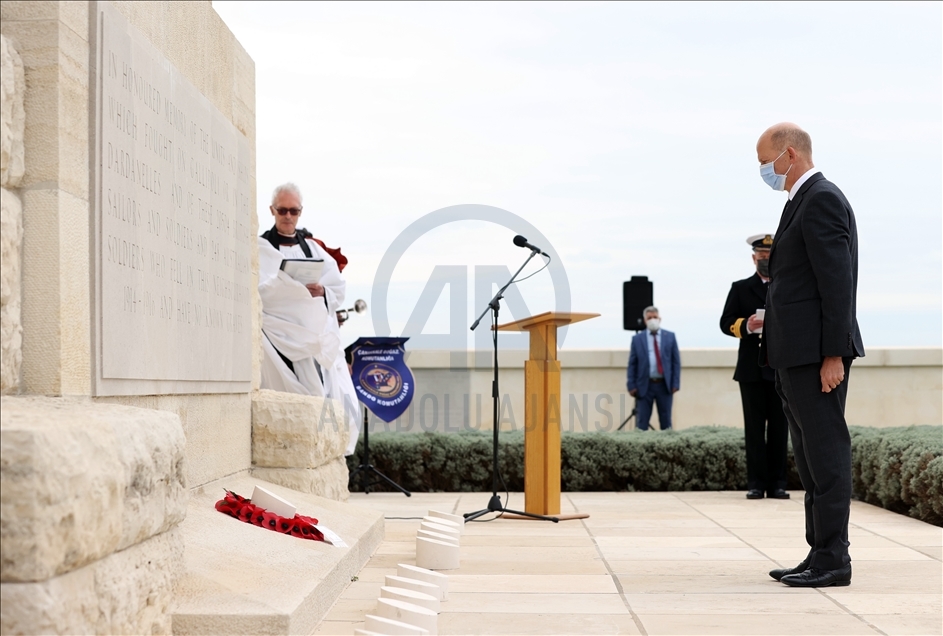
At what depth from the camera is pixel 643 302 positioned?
1712 centimetres

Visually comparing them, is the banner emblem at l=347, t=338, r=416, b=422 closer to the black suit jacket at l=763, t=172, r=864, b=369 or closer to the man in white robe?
the man in white robe

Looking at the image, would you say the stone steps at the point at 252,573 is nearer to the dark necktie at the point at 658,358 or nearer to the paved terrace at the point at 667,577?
the paved terrace at the point at 667,577

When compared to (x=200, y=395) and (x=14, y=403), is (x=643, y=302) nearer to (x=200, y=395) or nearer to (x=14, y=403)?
(x=200, y=395)

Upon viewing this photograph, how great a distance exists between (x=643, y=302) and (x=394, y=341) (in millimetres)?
8704

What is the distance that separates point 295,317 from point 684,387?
33.1ft

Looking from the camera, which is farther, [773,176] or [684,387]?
[684,387]

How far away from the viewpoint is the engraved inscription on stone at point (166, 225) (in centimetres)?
392

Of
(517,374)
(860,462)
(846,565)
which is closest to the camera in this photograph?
(846,565)

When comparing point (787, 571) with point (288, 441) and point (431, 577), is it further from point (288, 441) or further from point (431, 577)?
point (288, 441)

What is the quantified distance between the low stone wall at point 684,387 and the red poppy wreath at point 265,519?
10.5 meters

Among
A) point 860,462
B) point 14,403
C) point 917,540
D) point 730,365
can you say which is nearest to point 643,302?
point 730,365

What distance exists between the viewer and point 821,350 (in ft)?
15.0

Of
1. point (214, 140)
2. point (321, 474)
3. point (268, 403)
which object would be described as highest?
point (214, 140)

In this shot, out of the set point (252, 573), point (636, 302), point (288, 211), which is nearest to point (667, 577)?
point (252, 573)
